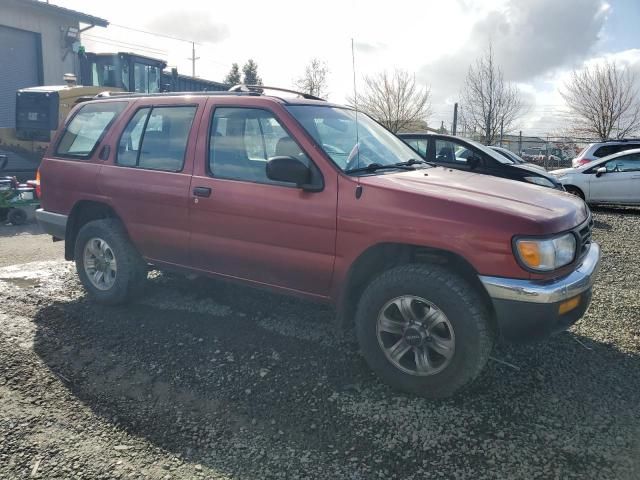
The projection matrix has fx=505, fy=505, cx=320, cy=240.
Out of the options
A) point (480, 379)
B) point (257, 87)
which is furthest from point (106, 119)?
point (480, 379)

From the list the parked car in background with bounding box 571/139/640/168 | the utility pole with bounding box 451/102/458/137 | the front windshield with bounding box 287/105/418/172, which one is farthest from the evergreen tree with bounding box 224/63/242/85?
the front windshield with bounding box 287/105/418/172

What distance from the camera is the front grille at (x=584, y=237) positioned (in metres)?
3.15

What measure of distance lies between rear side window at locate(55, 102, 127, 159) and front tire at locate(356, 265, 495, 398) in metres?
3.00

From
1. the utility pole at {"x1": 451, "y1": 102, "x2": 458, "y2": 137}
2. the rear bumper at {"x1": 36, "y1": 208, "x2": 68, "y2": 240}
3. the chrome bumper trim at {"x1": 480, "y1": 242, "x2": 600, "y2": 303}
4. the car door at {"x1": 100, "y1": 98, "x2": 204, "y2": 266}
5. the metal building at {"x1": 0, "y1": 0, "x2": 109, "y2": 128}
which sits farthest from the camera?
the utility pole at {"x1": 451, "y1": 102, "x2": 458, "y2": 137}

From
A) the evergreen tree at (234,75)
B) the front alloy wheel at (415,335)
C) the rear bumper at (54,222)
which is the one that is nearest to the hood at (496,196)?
the front alloy wheel at (415,335)

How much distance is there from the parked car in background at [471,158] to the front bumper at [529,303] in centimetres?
633

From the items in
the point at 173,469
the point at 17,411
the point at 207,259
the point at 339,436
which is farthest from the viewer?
the point at 207,259

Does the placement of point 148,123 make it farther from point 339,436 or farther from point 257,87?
point 339,436

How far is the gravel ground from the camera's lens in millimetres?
2535

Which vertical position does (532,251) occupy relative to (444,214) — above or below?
below

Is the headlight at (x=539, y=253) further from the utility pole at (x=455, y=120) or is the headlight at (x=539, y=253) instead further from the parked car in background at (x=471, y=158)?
the utility pole at (x=455, y=120)

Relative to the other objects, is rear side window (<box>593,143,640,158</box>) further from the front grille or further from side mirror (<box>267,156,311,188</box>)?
side mirror (<box>267,156,311,188</box>)

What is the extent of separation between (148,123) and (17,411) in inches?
97.9

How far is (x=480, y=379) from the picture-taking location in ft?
11.0
